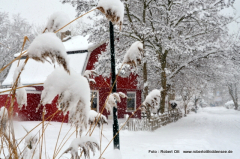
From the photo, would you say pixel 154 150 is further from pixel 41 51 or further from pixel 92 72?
pixel 41 51

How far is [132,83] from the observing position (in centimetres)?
1559

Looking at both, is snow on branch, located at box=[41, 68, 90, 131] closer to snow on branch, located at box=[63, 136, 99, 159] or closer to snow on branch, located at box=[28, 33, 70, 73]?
snow on branch, located at box=[28, 33, 70, 73]

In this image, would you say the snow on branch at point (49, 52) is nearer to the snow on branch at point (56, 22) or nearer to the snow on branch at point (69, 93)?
the snow on branch at point (69, 93)

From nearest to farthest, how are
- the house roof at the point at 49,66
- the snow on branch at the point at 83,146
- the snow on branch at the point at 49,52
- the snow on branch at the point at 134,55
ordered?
the snow on branch at the point at 49,52 → the snow on branch at the point at 83,146 → the snow on branch at the point at 134,55 → the house roof at the point at 49,66

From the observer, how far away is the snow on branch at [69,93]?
28.5 inches

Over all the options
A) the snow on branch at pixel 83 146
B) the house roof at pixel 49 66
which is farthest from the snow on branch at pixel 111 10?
the house roof at pixel 49 66

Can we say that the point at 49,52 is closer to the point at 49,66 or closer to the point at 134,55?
the point at 134,55

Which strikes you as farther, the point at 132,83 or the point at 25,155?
the point at 132,83

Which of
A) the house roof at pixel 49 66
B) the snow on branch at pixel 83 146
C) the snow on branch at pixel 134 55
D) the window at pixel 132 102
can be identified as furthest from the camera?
the window at pixel 132 102

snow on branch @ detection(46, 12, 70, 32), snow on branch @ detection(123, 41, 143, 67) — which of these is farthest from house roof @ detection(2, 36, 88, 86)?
snow on branch @ detection(46, 12, 70, 32)

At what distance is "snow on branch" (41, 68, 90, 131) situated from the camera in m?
0.72

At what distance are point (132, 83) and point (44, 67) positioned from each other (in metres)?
6.83

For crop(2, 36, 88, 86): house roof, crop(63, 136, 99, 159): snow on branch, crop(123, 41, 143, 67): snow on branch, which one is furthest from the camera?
crop(2, 36, 88, 86): house roof

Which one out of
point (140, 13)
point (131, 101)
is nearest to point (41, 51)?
point (140, 13)
